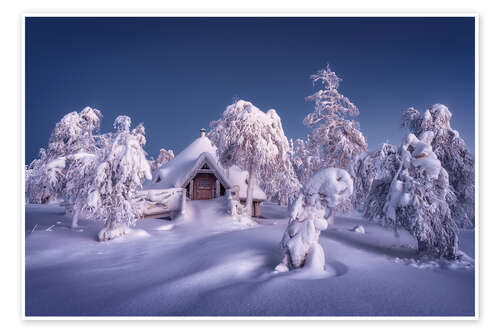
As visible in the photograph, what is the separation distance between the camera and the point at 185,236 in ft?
29.0

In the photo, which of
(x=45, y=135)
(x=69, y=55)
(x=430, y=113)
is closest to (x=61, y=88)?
(x=69, y=55)

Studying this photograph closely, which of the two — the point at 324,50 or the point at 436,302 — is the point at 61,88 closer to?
the point at 324,50

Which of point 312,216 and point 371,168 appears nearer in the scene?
point 312,216

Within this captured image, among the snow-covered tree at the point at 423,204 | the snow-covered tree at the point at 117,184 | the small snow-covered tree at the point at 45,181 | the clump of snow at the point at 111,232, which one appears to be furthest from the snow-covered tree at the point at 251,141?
the snow-covered tree at the point at 423,204

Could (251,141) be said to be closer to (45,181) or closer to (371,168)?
(371,168)

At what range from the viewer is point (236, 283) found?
12.3ft

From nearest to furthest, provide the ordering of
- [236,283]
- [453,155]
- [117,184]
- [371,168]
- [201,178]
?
1. [236,283]
2. [371,168]
3. [453,155]
4. [117,184]
5. [201,178]

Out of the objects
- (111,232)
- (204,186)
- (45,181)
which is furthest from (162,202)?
(45,181)

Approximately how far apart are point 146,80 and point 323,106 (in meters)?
10.5

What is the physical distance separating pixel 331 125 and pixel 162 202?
10503mm

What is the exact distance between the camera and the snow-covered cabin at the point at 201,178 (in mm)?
14820

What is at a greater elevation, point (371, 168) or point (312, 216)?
point (371, 168)

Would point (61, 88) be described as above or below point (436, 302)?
above

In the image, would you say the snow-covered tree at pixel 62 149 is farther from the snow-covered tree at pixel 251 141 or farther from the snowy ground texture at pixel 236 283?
the snow-covered tree at pixel 251 141
